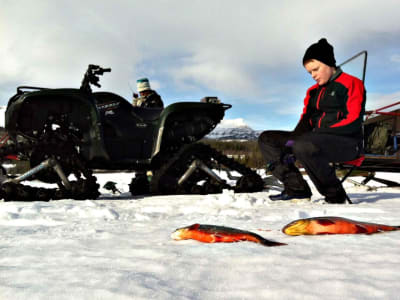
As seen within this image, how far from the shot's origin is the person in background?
6.29 meters

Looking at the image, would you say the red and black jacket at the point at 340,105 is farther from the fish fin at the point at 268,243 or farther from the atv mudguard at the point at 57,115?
the atv mudguard at the point at 57,115

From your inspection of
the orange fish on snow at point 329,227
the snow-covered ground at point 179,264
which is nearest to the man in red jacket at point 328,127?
the snow-covered ground at point 179,264

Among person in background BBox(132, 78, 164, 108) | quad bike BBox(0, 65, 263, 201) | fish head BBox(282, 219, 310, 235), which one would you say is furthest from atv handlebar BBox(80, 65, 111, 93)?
fish head BBox(282, 219, 310, 235)

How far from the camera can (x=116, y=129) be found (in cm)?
423

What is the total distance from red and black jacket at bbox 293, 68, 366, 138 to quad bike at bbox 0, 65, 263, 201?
144 centimetres

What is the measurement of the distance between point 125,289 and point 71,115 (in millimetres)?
3331

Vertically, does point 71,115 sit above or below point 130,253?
above

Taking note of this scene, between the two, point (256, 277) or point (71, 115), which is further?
point (71, 115)

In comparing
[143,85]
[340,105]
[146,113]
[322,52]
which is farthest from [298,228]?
[143,85]

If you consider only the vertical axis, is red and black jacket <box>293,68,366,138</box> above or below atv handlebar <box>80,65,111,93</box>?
below

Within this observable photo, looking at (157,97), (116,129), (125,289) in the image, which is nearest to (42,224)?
(125,289)

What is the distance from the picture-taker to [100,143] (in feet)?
12.9

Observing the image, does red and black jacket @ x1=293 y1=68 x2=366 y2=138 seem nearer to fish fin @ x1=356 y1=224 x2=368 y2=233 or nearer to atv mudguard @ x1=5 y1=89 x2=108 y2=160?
fish fin @ x1=356 y1=224 x2=368 y2=233

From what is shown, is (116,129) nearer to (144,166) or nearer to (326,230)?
(144,166)
